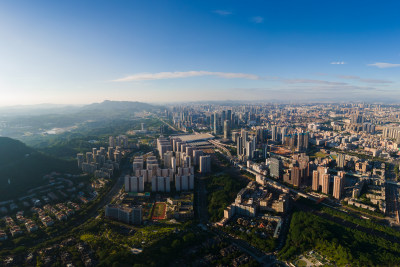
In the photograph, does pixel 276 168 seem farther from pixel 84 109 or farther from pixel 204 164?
pixel 84 109

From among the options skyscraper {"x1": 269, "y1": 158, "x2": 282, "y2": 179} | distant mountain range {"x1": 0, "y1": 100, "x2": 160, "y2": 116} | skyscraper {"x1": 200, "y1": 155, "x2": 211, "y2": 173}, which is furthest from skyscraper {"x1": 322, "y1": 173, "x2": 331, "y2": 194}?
distant mountain range {"x1": 0, "y1": 100, "x2": 160, "y2": 116}

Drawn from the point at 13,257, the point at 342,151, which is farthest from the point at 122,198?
the point at 342,151

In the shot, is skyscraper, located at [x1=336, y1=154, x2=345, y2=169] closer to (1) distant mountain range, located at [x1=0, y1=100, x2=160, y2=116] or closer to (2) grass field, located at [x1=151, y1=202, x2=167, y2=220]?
(2) grass field, located at [x1=151, y1=202, x2=167, y2=220]

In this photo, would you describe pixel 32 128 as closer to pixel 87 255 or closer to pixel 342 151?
pixel 87 255

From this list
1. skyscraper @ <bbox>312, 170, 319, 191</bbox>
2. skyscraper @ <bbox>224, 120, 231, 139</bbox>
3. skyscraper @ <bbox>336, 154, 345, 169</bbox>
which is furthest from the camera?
skyscraper @ <bbox>224, 120, 231, 139</bbox>

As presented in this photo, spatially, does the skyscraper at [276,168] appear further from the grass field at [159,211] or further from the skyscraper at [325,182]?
the grass field at [159,211]

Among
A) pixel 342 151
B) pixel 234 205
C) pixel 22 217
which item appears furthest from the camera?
pixel 342 151
